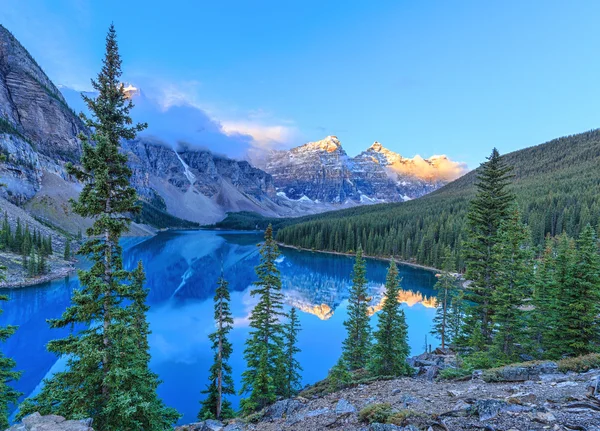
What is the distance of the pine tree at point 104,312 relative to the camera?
357 inches

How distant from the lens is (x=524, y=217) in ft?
290

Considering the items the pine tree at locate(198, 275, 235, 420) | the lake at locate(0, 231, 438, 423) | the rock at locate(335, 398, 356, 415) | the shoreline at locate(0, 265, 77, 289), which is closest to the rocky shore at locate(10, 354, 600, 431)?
the rock at locate(335, 398, 356, 415)

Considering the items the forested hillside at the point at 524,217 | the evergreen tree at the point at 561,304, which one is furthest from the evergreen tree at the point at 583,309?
the forested hillside at the point at 524,217

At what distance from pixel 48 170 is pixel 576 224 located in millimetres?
197919

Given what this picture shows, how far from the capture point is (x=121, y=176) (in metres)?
10.5

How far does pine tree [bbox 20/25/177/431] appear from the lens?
29.7 feet

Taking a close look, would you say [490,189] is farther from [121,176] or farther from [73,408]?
[73,408]

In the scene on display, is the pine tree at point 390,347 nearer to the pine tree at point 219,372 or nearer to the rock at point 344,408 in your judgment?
the rock at point 344,408

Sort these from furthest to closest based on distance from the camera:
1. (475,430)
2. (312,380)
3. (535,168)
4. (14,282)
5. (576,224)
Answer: (535,168) → (576,224) → (14,282) → (312,380) → (475,430)

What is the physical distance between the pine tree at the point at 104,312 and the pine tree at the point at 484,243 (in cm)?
1741

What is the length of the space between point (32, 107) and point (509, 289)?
23980 cm

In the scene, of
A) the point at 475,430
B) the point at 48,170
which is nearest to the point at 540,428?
the point at 475,430

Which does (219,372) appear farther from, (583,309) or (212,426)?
(583,309)

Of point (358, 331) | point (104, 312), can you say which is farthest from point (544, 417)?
point (358, 331)
